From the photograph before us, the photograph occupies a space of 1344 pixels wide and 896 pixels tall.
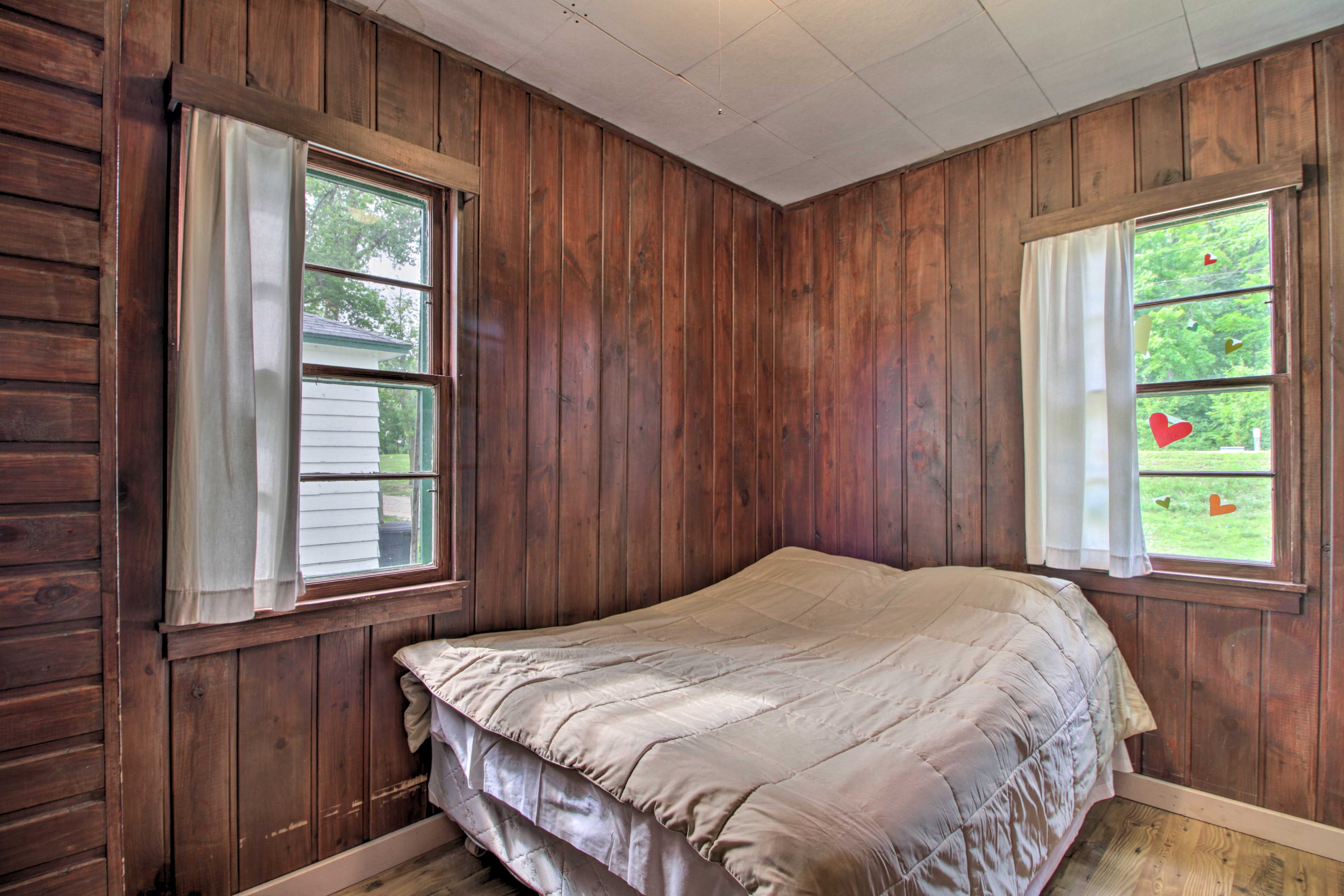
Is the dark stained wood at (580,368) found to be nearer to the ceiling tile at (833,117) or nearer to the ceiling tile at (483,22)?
the ceiling tile at (483,22)

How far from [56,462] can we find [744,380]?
8.46 ft

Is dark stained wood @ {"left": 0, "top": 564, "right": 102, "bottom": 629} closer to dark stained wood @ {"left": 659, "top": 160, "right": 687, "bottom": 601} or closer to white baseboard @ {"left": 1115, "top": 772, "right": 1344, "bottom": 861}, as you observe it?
dark stained wood @ {"left": 659, "top": 160, "right": 687, "bottom": 601}

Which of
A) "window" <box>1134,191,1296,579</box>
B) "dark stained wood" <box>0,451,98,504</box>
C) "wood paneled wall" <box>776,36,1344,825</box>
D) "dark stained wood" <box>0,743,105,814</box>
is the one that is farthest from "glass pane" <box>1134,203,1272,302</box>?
"dark stained wood" <box>0,743,105,814</box>

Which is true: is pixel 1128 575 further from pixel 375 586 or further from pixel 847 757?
pixel 375 586

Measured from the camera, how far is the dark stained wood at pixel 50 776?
3.17ft

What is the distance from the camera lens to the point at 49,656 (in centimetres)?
101

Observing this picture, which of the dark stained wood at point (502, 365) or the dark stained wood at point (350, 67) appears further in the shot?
the dark stained wood at point (502, 365)

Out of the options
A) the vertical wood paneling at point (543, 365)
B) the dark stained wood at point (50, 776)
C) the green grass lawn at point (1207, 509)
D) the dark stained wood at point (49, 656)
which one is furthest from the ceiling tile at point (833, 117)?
the dark stained wood at point (50, 776)

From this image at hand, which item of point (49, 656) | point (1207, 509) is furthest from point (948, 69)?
point (49, 656)

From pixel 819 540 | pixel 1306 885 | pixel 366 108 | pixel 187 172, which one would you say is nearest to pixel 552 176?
pixel 366 108

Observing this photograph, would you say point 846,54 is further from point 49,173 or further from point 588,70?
point 49,173

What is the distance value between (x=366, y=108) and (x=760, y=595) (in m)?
2.20

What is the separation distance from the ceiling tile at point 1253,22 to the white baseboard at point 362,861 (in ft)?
11.0

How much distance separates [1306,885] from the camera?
1826 millimetres
